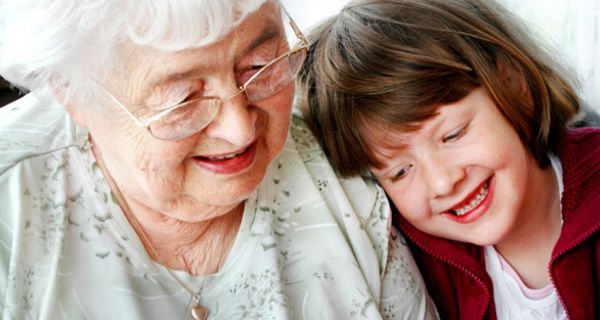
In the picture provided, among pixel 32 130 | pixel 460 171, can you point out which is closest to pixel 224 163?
pixel 32 130

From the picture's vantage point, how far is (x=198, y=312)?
141 cm

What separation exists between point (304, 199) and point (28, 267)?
62 centimetres

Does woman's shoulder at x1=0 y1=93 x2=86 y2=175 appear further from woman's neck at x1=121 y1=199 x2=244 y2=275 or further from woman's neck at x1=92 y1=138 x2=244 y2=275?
woman's neck at x1=121 y1=199 x2=244 y2=275

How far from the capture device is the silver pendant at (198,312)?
4.61ft

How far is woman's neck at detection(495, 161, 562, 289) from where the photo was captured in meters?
1.75

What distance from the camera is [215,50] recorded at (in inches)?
45.5

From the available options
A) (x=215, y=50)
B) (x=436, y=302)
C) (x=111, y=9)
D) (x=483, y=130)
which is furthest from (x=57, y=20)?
(x=436, y=302)

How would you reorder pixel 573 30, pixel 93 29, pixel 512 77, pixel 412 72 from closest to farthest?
pixel 93 29 → pixel 412 72 → pixel 512 77 → pixel 573 30

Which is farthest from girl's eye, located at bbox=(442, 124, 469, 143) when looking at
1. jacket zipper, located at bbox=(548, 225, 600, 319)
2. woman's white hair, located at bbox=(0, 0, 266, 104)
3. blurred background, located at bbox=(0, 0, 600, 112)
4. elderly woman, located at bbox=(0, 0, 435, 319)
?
woman's white hair, located at bbox=(0, 0, 266, 104)

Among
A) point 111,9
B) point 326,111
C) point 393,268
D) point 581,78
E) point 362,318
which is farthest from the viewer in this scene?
point 581,78

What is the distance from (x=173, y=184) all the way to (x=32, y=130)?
0.38m

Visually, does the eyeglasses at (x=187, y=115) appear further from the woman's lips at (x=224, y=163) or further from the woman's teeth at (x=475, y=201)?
the woman's teeth at (x=475, y=201)

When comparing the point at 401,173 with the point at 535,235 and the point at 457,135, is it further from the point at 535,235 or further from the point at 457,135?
the point at 535,235

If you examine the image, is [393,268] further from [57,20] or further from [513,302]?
[57,20]
